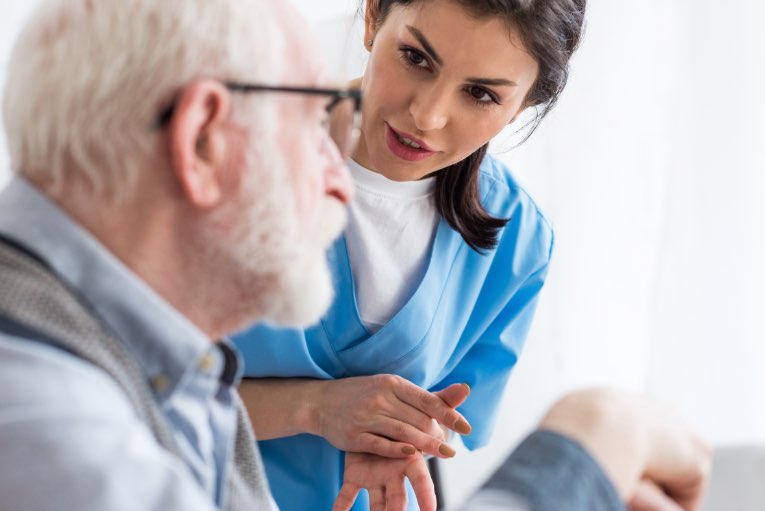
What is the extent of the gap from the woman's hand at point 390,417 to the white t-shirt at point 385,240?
13 centimetres

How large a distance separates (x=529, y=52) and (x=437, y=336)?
0.42 metres

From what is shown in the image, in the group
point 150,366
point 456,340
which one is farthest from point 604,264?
point 150,366

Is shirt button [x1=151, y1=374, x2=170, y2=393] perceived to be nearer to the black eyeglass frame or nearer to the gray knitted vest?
the gray knitted vest

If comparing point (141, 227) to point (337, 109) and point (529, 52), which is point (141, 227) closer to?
point (337, 109)

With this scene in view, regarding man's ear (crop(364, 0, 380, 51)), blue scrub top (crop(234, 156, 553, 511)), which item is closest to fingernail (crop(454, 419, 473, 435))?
blue scrub top (crop(234, 156, 553, 511))

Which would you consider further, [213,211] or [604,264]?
[604,264]

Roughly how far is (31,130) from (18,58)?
0.06 meters

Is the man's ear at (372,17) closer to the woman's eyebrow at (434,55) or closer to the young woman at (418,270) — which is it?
the young woman at (418,270)

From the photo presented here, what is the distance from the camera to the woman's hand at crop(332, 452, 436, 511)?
1118mm

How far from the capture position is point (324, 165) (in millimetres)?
825

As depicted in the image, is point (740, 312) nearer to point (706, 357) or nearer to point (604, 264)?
point (706, 357)

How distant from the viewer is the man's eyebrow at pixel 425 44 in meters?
1.13

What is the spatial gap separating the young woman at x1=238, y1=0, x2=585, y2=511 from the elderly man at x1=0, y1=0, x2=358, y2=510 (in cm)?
39

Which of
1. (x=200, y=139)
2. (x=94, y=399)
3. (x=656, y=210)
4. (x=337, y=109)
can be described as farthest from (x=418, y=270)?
(x=656, y=210)
